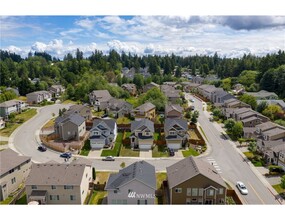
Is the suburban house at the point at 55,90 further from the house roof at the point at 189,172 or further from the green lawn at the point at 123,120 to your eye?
the house roof at the point at 189,172

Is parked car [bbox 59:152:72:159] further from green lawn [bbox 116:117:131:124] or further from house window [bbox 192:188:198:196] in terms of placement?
house window [bbox 192:188:198:196]

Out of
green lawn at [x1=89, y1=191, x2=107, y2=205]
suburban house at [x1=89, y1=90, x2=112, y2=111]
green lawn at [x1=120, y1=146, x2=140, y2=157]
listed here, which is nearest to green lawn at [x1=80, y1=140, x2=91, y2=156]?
green lawn at [x1=120, y1=146, x2=140, y2=157]

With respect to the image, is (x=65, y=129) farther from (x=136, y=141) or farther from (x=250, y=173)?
(x=250, y=173)

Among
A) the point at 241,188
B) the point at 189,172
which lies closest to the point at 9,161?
the point at 189,172

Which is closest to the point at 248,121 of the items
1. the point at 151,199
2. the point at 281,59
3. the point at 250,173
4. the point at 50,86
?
the point at 250,173
